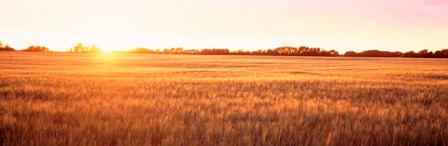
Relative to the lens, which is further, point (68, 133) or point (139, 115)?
point (139, 115)

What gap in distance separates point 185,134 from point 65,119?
5.69 ft

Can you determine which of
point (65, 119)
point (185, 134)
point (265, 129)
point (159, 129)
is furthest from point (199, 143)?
point (65, 119)

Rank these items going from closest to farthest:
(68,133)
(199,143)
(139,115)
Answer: (199,143) < (68,133) < (139,115)

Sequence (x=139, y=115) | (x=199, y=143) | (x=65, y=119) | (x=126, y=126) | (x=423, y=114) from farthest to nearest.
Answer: (x=423, y=114) < (x=139, y=115) < (x=65, y=119) < (x=126, y=126) < (x=199, y=143)

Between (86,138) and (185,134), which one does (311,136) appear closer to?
(185,134)

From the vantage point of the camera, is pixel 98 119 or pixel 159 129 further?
pixel 98 119

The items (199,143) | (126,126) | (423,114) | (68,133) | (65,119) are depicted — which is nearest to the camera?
(199,143)

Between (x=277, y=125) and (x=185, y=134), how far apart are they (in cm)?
129

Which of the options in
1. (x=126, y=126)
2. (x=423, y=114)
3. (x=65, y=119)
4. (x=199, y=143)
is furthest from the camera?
(x=423, y=114)

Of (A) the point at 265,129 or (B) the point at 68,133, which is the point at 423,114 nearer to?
(A) the point at 265,129

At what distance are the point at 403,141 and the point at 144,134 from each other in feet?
9.66

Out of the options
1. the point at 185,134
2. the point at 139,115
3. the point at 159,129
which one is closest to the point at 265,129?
the point at 185,134

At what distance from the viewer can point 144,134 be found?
142 inches

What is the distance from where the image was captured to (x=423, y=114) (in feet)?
18.1
